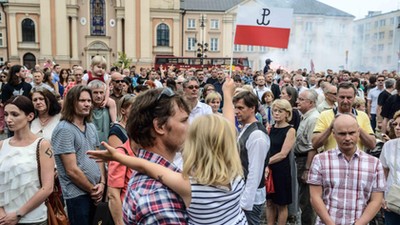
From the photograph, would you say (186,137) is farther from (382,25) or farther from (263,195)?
(382,25)

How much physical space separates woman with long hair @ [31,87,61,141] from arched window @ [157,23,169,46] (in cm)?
5153

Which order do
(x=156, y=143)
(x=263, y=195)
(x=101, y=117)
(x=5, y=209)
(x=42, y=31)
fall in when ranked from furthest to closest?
1. (x=42, y=31)
2. (x=101, y=117)
3. (x=263, y=195)
4. (x=5, y=209)
5. (x=156, y=143)

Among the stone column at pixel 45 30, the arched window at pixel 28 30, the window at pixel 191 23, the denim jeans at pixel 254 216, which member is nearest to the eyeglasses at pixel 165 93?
the denim jeans at pixel 254 216

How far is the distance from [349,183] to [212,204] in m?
1.59

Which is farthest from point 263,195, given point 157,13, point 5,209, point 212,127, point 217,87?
point 157,13

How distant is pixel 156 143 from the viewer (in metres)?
1.92

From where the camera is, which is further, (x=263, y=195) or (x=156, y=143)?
(x=263, y=195)

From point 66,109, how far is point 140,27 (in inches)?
2001

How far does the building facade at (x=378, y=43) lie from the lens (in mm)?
40438

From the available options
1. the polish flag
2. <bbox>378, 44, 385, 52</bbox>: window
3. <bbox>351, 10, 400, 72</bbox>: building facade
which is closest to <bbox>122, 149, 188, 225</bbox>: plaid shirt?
the polish flag

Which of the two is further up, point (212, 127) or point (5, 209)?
point (212, 127)

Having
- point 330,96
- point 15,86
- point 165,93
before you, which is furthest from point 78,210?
point 15,86

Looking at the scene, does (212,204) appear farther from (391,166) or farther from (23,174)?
(391,166)

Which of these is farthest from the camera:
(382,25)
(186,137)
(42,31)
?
(42,31)
